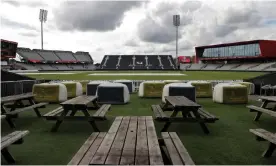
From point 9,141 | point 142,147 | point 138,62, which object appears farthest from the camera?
point 138,62

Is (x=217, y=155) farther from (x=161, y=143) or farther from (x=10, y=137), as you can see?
(x=10, y=137)

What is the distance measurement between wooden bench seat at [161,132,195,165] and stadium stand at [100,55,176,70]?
74.0m

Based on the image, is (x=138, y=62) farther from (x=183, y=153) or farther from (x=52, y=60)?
(x=183, y=153)

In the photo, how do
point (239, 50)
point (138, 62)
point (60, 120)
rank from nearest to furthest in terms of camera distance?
1. point (60, 120)
2. point (239, 50)
3. point (138, 62)

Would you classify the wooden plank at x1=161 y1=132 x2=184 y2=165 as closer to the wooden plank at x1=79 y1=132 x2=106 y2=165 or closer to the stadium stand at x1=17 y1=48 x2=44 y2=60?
the wooden plank at x1=79 y1=132 x2=106 y2=165

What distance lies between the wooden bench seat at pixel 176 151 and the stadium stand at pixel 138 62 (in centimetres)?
7402

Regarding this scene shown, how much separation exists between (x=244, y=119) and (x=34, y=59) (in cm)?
7950

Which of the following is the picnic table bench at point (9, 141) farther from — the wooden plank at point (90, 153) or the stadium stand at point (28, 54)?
the stadium stand at point (28, 54)

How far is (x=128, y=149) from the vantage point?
3248 millimetres

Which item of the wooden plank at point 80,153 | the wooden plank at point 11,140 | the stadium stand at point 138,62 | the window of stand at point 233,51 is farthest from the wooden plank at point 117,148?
the stadium stand at point 138,62

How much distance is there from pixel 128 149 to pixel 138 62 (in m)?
83.6

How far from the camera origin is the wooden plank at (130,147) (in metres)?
2.86

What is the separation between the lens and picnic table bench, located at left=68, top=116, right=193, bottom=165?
2879 millimetres

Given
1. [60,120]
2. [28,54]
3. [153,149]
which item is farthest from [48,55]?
[153,149]
